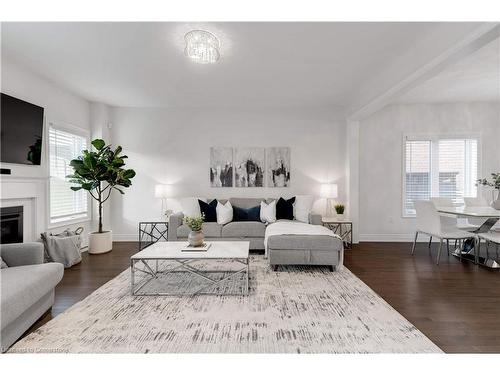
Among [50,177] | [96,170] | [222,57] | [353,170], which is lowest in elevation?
[50,177]

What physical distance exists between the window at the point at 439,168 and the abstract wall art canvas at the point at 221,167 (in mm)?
3599

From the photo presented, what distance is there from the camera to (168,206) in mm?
5805

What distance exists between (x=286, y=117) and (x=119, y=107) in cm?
348

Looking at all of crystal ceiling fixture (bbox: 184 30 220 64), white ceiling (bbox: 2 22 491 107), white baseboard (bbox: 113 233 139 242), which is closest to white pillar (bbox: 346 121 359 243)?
white ceiling (bbox: 2 22 491 107)

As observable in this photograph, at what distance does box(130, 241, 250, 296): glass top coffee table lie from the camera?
2.98m

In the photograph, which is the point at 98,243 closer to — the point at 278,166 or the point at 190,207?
the point at 190,207

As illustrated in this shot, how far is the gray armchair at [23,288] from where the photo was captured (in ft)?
6.44

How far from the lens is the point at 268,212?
5.11m

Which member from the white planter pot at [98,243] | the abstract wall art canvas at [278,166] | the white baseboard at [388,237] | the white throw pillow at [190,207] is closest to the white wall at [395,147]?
the white baseboard at [388,237]

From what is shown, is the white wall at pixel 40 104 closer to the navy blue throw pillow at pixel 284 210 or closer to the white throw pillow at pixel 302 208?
the navy blue throw pillow at pixel 284 210

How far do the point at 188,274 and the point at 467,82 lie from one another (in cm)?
525

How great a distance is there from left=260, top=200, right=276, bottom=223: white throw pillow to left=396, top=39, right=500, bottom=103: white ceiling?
127 inches

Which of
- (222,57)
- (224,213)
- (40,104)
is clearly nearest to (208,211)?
(224,213)
